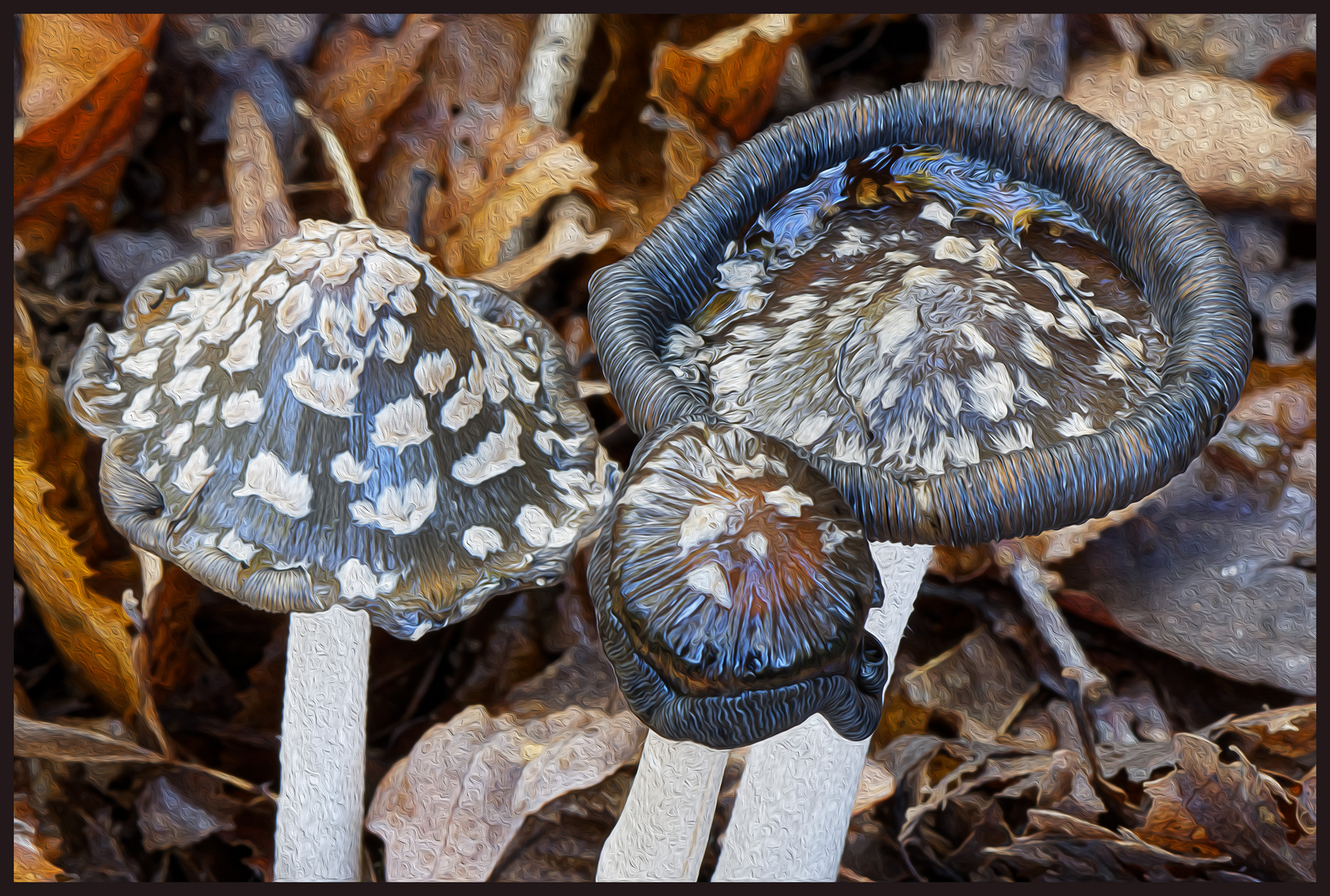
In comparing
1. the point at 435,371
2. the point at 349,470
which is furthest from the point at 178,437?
the point at 435,371

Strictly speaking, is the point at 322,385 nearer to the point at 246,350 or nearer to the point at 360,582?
the point at 246,350

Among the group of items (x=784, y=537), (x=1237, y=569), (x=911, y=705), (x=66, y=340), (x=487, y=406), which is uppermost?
(x=784, y=537)

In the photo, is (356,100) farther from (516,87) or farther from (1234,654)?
(1234,654)

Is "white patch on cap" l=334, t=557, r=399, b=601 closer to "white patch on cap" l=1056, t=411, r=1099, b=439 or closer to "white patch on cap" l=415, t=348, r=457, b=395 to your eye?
"white patch on cap" l=415, t=348, r=457, b=395

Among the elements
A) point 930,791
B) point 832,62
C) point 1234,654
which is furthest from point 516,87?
point 1234,654

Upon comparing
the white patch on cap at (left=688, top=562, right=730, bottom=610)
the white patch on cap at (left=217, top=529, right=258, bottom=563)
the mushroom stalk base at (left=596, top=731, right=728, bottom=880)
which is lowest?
the mushroom stalk base at (left=596, top=731, right=728, bottom=880)

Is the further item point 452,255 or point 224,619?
point 452,255

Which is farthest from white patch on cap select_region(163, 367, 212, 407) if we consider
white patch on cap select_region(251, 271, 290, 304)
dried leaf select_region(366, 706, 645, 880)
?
dried leaf select_region(366, 706, 645, 880)
